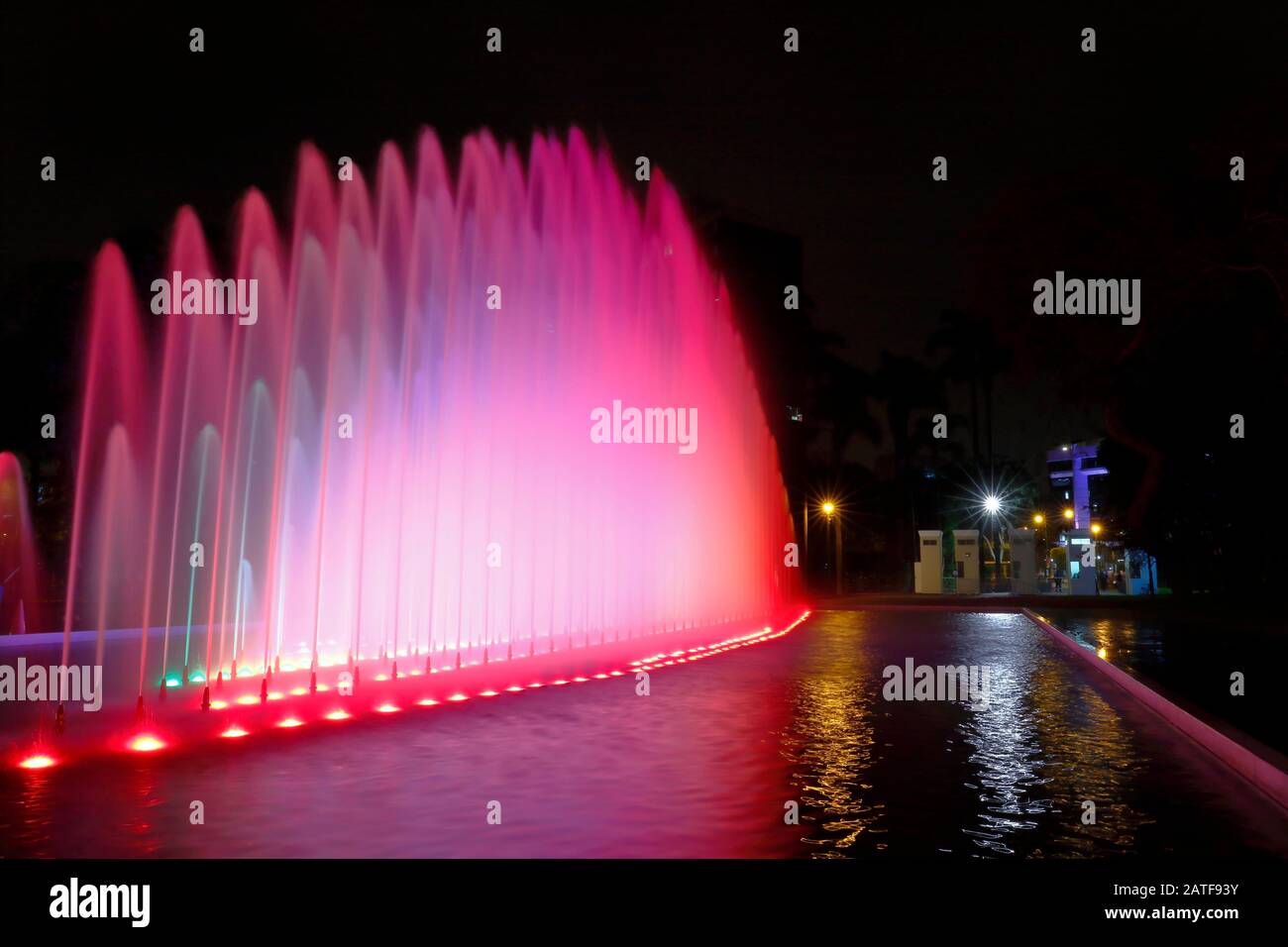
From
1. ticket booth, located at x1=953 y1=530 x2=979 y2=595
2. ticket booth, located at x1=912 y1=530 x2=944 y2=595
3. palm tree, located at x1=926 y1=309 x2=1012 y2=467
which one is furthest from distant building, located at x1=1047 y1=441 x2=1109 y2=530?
ticket booth, located at x1=912 y1=530 x2=944 y2=595

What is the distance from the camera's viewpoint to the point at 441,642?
1795 cm

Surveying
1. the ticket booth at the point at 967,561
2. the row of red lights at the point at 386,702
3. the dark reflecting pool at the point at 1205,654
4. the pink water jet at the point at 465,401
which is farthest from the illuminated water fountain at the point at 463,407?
the ticket booth at the point at 967,561

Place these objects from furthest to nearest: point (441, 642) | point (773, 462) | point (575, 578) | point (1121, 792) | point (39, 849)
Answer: point (773, 462), point (575, 578), point (441, 642), point (1121, 792), point (39, 849)

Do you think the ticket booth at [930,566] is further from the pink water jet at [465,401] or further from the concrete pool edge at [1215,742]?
the concrete pool edge at [1215,742]

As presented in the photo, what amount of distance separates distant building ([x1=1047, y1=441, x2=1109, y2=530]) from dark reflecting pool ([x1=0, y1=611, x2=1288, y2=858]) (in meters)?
93.2

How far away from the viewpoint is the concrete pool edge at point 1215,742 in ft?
24.8

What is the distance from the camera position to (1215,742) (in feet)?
30.5

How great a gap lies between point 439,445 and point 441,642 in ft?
13.7

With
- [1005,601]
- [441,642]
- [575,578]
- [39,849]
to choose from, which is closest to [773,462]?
[1005,601]

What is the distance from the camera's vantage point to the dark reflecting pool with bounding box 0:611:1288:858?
6.45 metres

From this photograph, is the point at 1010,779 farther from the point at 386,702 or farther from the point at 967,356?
the point at 967,356

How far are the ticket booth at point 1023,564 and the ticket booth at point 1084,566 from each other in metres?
2.16

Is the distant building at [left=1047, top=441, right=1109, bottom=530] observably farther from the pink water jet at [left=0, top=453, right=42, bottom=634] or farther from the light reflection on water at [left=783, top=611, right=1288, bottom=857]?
the light reflection on water at [left=783, top=611, right=1288, bottom=857]
